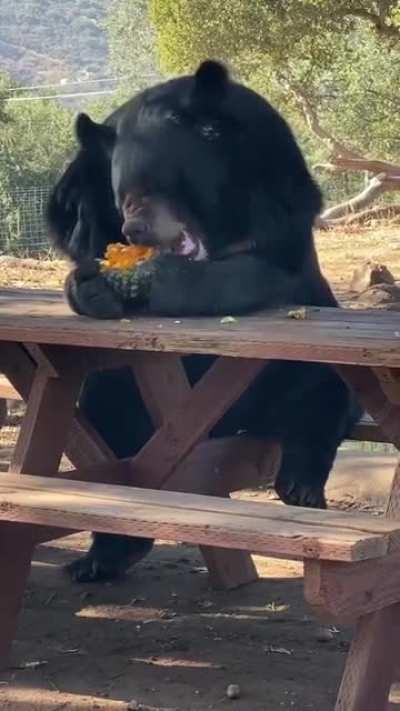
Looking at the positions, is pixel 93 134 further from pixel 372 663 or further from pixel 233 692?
pixel 372 663

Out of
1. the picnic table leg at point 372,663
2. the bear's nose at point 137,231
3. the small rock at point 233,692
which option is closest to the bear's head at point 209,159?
the bear's nose at point 137,231

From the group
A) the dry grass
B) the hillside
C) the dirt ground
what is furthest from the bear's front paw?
the hillside

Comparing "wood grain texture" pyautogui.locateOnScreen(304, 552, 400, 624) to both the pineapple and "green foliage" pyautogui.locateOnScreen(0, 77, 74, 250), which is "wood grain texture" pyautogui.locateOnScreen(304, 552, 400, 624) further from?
"green foliage" pyautogui.locateOnScreen(0, 77, 74, 250)

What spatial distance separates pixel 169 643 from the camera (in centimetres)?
409

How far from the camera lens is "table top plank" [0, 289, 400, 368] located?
126 inches

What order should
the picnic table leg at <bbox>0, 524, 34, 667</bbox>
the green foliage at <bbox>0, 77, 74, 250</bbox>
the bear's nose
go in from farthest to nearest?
the green foliage at <bbox>0, 77, 74, 250</bbox>, the bear's nose, the picnic table leg at <bbox>0, 524, 34, 667</bbox>

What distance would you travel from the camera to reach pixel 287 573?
4883 millimetres

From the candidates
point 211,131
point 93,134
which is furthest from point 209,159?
point 93,134

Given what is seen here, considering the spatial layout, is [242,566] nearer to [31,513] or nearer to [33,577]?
[33,577]

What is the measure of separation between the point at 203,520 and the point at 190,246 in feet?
4.65

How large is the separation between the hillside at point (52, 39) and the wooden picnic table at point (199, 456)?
270 feet

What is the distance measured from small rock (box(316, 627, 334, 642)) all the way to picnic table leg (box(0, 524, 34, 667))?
87 centimetres

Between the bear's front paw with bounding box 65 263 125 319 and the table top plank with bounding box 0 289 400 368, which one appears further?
the bear's front paw with bounding box 65 263 125 319

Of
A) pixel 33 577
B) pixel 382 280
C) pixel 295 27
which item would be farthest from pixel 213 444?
pixel 295 27
